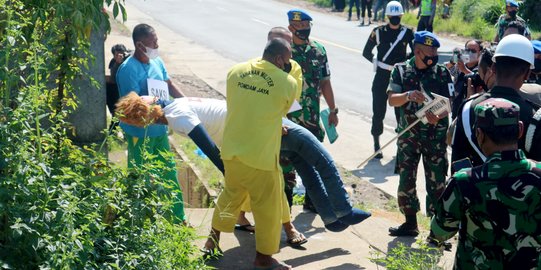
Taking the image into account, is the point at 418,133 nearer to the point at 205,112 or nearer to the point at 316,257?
the point at 316,257

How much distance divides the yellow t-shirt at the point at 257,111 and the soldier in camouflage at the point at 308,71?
85.4 inches

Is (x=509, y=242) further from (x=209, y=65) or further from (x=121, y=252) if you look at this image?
(x=209, y=65)

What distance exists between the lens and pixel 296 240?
24.0 ft

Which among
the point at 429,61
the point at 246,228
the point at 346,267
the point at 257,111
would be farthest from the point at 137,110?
the point at 429,61

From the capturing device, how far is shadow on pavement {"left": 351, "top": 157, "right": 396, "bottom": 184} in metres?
10.5

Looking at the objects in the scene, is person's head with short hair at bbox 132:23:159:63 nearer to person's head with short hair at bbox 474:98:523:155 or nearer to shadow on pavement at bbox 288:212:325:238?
shadow on pavement at bbox 288:212:325:238

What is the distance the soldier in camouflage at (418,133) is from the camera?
7.62 m

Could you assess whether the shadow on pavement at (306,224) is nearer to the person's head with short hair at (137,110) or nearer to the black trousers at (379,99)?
the person's head with short hair at (137,110)

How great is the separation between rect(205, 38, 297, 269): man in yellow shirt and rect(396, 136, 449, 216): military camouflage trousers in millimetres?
1547

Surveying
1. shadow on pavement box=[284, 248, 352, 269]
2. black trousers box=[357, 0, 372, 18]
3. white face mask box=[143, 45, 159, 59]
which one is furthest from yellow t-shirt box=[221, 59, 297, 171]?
black trousers box=[357, 0, 372, 18]

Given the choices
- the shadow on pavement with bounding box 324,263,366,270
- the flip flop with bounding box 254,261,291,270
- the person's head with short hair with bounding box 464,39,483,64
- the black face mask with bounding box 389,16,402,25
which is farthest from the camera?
the black face mask with bounding box 389,16,402,25

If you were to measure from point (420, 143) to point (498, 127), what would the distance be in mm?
3410

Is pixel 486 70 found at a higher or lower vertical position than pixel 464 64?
higher

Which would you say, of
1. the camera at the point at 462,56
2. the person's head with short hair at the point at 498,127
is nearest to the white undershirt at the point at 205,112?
the person's head with short hair at the point at 498,127
